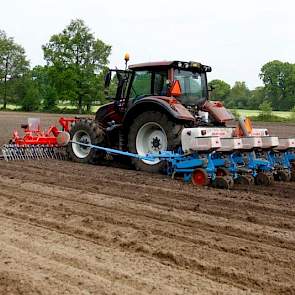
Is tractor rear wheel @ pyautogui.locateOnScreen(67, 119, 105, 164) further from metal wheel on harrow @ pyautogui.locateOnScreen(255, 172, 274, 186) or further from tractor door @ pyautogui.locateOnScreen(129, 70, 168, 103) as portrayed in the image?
metal wheel on harrow @ pyautogui.locateOnScreen(255, 172, 274, 186)

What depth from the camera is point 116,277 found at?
154 inches

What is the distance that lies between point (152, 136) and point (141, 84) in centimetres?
117

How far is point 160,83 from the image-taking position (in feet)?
32.8

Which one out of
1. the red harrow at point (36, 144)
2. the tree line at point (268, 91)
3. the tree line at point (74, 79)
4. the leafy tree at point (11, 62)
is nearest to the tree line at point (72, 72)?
the tree line at point (74, 79)

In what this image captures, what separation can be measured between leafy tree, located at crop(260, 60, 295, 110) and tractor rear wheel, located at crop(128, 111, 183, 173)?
59.3 meters

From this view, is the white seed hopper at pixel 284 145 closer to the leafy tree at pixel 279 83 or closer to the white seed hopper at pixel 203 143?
the white seed hopper at pixel 203 143

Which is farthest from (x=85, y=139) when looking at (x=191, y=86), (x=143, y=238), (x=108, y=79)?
(x=143, y=238)

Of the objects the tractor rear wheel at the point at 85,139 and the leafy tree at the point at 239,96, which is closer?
the tractor rear wheel at the point at 85,139

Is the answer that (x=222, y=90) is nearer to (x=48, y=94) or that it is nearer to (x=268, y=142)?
(x=48, y=94)

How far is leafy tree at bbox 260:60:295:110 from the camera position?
6749 centimetres

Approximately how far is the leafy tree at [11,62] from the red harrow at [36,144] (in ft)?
177

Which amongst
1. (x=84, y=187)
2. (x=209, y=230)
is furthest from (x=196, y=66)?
(x=209, y=230)

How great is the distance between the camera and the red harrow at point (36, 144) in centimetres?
1104

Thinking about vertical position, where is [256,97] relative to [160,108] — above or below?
above
